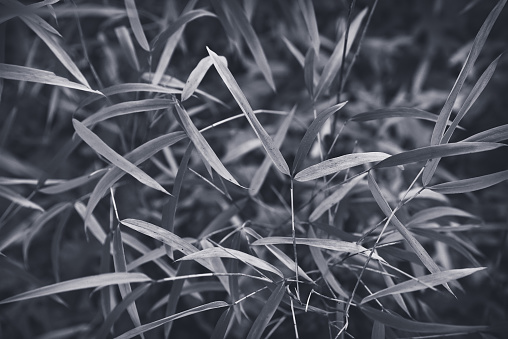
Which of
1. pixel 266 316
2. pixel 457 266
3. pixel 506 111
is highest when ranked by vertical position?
pixel 506 111

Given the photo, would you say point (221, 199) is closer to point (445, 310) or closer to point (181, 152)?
point (181, 152)

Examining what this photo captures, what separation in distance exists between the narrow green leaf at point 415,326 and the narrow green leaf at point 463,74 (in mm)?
117

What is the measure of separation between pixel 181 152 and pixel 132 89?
0.36m

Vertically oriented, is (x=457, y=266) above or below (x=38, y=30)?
below

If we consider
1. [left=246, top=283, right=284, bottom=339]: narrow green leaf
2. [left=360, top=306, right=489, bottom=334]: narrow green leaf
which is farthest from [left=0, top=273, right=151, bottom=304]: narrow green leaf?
[left=360, top=306, right=489, bottom=334]: narrow green leaf

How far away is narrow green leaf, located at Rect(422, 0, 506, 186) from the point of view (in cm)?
39

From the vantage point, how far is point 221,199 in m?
0.80

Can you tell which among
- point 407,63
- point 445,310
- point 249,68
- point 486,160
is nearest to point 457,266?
point 445,310

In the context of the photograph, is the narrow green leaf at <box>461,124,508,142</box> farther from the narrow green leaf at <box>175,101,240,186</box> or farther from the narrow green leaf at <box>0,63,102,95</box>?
the narrow green leaf at <box>0,63,102,95</box>

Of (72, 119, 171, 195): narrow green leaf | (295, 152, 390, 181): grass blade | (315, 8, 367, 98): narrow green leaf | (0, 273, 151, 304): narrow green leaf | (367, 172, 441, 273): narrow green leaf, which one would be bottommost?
(0, 273, 151, 304): narrow green leaf

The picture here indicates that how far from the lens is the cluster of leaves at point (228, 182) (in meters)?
0.42

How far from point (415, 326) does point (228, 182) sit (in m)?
0.28

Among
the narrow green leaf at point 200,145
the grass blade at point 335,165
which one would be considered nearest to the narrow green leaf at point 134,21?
the narrow green leaf at point 200,145

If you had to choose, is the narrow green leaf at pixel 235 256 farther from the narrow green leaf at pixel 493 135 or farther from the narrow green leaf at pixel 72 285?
the narrow green leaf at pixel 493 135
